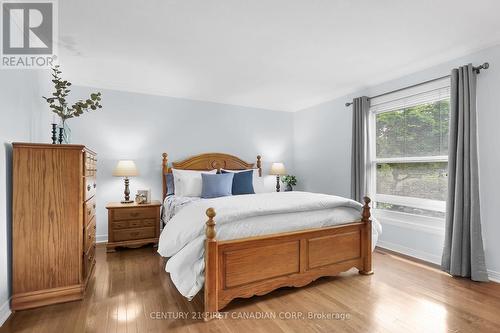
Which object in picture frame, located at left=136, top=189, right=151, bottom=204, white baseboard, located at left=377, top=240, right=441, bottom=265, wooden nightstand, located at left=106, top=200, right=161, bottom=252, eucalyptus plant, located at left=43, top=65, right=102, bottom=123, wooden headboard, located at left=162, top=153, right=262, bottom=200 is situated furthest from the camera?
wooden headboard, located at left=162, top=153, right=262, bottom=200

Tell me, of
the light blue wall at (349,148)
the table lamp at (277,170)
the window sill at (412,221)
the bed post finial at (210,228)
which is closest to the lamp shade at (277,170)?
the table lamp at (277,170)

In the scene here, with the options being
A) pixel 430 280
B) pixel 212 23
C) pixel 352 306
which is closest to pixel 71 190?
pixel 212 23

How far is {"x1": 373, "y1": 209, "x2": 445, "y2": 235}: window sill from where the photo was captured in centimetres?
306

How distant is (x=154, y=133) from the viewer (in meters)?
4.20

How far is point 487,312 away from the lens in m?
2.00

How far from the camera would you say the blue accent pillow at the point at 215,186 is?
359 centimetres

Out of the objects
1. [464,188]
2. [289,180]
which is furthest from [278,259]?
[289,180]

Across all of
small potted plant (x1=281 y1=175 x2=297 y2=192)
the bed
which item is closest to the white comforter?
the bed

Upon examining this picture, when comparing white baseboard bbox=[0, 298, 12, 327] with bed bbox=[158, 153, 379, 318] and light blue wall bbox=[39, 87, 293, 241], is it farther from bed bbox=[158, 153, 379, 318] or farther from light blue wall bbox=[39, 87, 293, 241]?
light blue wall bbox=[39, 87, 293, 241]

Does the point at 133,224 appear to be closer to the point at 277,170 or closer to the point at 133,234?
the point at 133,234

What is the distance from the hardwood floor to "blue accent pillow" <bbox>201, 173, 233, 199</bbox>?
1.20 meters

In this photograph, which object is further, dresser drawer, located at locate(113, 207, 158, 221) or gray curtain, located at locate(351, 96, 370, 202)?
gray curtain, located at locate(351, 96, 370, 202)

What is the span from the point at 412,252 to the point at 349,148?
170 cm

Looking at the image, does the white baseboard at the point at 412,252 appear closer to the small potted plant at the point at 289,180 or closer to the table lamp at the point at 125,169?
the small potted plant at the point at 289,180
